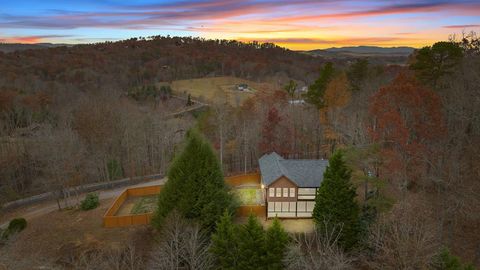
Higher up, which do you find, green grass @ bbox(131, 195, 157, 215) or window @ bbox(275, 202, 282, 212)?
window @ bbox(275, 202, 282, 212)

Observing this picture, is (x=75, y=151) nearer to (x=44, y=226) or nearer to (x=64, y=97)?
(x=44, y=226)

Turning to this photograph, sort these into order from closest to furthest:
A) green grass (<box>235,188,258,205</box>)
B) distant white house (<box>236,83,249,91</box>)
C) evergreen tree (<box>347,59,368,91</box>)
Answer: green grass (<box>235,188,258,205</box>), evergreen tree (<box>347,59,368,91</box>), distant white house (<box>236,83,249,91</box>)

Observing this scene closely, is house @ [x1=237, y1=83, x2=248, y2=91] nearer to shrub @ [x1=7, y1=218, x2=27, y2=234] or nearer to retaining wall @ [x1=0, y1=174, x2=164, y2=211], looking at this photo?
retaining wall @ [x1=0, y1=174, x2=164, y2=211]

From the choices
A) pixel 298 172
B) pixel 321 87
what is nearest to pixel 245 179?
pixel 298 172

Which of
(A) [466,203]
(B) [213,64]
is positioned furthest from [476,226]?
(B) [213,64]

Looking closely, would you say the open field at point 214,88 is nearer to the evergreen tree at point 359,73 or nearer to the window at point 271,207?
the evergreen tree at point 359,73

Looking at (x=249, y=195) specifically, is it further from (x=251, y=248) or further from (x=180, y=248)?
(x=180, y=248)

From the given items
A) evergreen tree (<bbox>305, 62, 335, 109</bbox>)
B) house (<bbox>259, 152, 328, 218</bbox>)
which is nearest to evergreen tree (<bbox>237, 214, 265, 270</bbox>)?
house (<bbox>259, 152, 328, 218</bbox>)
